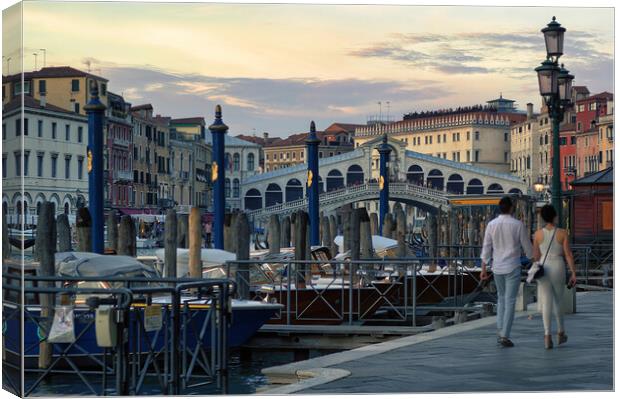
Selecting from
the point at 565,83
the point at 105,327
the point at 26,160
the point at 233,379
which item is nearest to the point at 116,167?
the point at 233,379

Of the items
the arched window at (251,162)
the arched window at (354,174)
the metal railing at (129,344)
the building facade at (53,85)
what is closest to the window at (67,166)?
the building facade at (53,85)

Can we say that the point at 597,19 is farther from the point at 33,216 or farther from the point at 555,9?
the point at 33,216

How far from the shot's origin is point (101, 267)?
1193 centimetres

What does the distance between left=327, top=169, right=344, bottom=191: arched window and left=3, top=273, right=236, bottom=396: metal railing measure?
36.1 ft

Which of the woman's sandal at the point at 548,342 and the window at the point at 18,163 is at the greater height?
the window at the point at 18,163

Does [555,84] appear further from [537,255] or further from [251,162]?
[251,162]

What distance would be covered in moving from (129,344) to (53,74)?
1.50 meters

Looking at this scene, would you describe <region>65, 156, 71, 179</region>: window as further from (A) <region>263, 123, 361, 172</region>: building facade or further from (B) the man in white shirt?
(B) the man in white shirt

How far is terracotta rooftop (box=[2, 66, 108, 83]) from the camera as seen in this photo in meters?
7.00

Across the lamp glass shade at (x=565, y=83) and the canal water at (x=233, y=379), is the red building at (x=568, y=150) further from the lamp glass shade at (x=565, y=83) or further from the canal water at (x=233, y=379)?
the canal water at (x=233, y=379)

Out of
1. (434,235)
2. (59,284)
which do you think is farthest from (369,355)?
(434,235)

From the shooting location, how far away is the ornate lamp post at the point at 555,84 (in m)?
8.23

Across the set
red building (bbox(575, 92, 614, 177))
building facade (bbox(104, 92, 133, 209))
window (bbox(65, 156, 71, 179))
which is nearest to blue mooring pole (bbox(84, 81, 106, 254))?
building facade (bbox(104, 92, 133, 209))

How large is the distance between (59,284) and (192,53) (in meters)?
3.94
